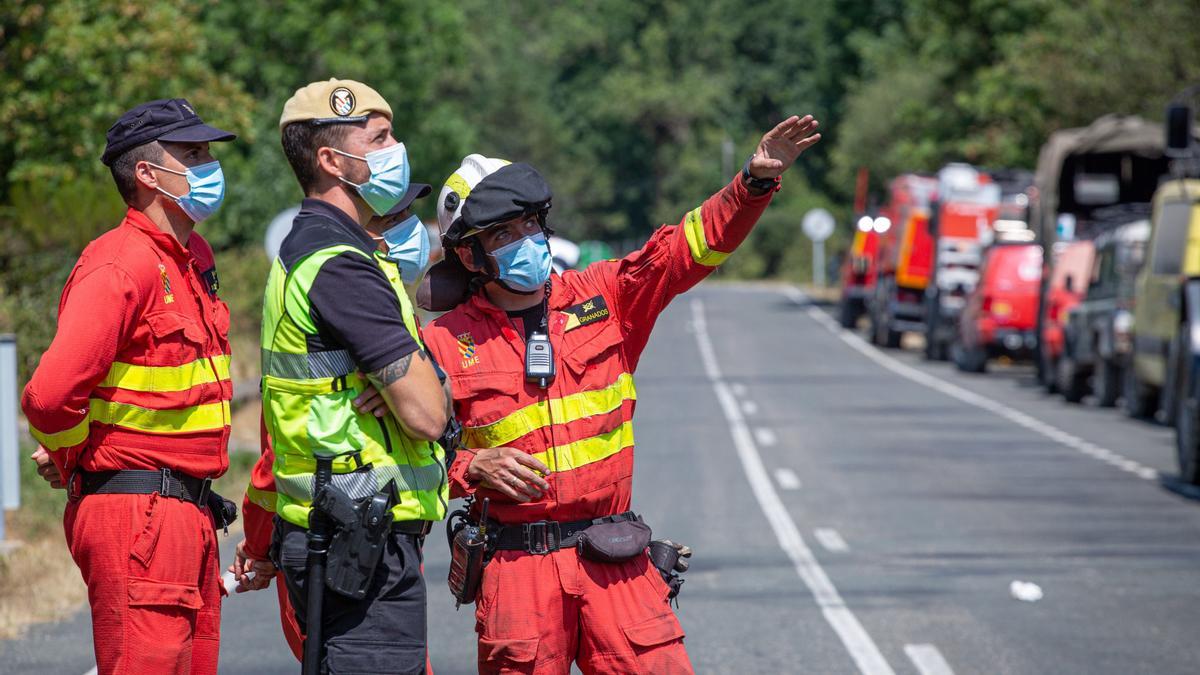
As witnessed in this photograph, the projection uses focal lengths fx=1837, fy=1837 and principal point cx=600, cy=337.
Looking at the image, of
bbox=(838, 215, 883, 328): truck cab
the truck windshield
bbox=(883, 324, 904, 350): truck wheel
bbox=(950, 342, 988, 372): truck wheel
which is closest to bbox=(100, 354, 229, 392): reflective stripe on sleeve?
the truck windshield

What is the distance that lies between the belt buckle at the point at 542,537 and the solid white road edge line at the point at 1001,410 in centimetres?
1216

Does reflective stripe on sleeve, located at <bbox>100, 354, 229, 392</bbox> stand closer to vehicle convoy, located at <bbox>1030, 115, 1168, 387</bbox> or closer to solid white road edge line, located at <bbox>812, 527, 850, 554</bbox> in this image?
solid white road edge line, located at <bbox>812, 527, 850, 554</bbox>

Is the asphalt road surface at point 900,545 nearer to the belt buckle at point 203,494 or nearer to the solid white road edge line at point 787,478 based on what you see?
the solid white road edge line at point 787,478

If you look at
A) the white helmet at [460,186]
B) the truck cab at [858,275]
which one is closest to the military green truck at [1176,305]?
the white helmet at [460,186]

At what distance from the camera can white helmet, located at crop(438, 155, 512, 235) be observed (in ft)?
15.5

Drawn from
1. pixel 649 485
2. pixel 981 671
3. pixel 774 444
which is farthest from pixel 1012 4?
pixel 981 671

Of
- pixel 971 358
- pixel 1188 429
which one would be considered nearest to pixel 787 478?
pixel 1188 429

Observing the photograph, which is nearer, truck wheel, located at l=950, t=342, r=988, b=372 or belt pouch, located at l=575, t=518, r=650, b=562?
belt pouch, located at l=575, t=518, r=650, b=562

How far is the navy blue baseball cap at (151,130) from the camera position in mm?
5035

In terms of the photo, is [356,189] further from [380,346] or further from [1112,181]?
[1112,181]

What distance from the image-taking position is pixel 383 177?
4.34 metres

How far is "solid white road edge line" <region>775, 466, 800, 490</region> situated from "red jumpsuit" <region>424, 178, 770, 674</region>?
10.8m

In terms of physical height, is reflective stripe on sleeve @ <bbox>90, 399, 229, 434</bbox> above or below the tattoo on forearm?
below

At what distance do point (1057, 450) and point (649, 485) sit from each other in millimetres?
5232
